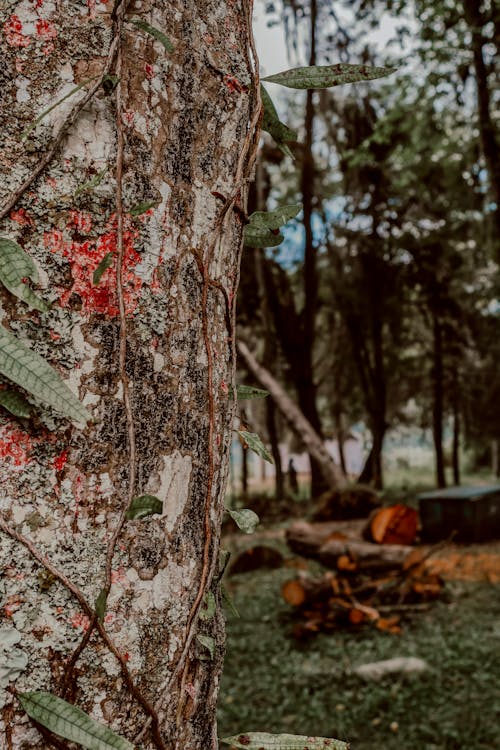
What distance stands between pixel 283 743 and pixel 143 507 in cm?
42

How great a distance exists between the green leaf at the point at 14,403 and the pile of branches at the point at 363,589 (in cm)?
611

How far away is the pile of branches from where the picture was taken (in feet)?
21.2

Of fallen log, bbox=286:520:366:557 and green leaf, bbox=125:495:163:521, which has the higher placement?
green leaf, bbox=125:495:163:521

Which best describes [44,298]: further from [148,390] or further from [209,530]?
[209,530]

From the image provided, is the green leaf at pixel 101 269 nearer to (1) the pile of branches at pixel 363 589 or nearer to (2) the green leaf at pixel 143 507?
(2) the green leaf at pixel 143 507

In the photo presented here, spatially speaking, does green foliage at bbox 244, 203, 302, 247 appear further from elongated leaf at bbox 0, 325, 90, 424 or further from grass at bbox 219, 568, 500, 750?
grass at bbox 219, 568, 500, 750

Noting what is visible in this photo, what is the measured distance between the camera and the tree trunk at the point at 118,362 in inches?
30.5

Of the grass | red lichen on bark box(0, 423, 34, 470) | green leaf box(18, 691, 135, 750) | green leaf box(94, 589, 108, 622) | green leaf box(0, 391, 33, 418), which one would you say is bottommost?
the grass

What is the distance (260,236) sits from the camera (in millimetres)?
1188

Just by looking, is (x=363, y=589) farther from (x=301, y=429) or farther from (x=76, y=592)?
(x=76, y=592)

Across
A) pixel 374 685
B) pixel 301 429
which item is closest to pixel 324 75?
pixel 374 685

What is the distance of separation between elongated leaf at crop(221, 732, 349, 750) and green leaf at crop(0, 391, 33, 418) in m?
0.54

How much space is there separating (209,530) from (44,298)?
1.30 ft

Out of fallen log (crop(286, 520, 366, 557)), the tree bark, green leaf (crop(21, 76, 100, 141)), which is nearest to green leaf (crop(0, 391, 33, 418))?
green leaf (crop(21, 76, 100, 141))
